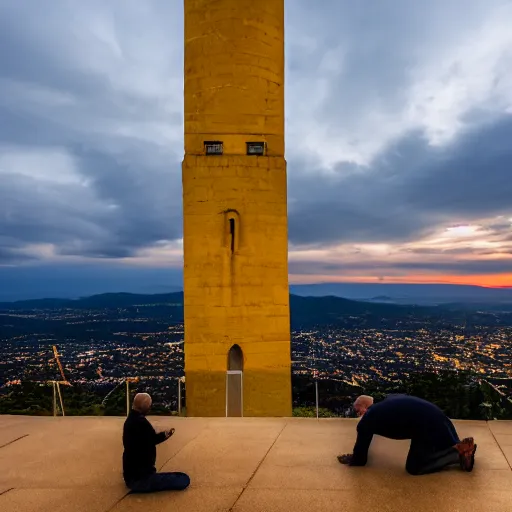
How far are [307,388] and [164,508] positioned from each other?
34.2ft

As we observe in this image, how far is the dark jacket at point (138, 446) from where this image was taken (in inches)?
199

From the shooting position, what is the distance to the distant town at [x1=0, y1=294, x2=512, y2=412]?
15531 millimetres

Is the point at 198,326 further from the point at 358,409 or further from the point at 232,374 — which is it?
the point at 358,409

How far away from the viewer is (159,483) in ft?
16.7

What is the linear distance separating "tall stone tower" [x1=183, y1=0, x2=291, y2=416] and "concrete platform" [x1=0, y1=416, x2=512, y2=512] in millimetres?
4345

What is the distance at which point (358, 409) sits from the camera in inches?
219

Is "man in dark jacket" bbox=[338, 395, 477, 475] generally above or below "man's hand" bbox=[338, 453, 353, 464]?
above

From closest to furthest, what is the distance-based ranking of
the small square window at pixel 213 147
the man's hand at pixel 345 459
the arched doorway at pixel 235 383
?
the man's hand at pixel 345 459, the arched doorway at pixel 235 383, the small square window at pixel 213 147

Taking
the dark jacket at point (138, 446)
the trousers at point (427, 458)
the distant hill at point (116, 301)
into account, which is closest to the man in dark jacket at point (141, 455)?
the dark jacket at point (138, 446)

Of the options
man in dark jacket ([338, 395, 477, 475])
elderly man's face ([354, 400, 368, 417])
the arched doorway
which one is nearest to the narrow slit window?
the arched doorway

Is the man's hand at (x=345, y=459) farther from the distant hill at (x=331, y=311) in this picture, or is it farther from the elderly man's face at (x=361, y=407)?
the distant hill at (x=331, y=311)

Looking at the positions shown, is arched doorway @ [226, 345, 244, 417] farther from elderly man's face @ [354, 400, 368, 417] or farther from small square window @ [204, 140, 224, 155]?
elderly man's face @ [354, 400, 368, 417]

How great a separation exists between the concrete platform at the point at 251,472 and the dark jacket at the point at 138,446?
0.72 feet

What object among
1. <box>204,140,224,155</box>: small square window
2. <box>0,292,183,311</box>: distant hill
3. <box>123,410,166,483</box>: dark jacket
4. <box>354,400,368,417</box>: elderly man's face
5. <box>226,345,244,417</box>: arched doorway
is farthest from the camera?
<box>0,292,183,311</box>: distant hill
